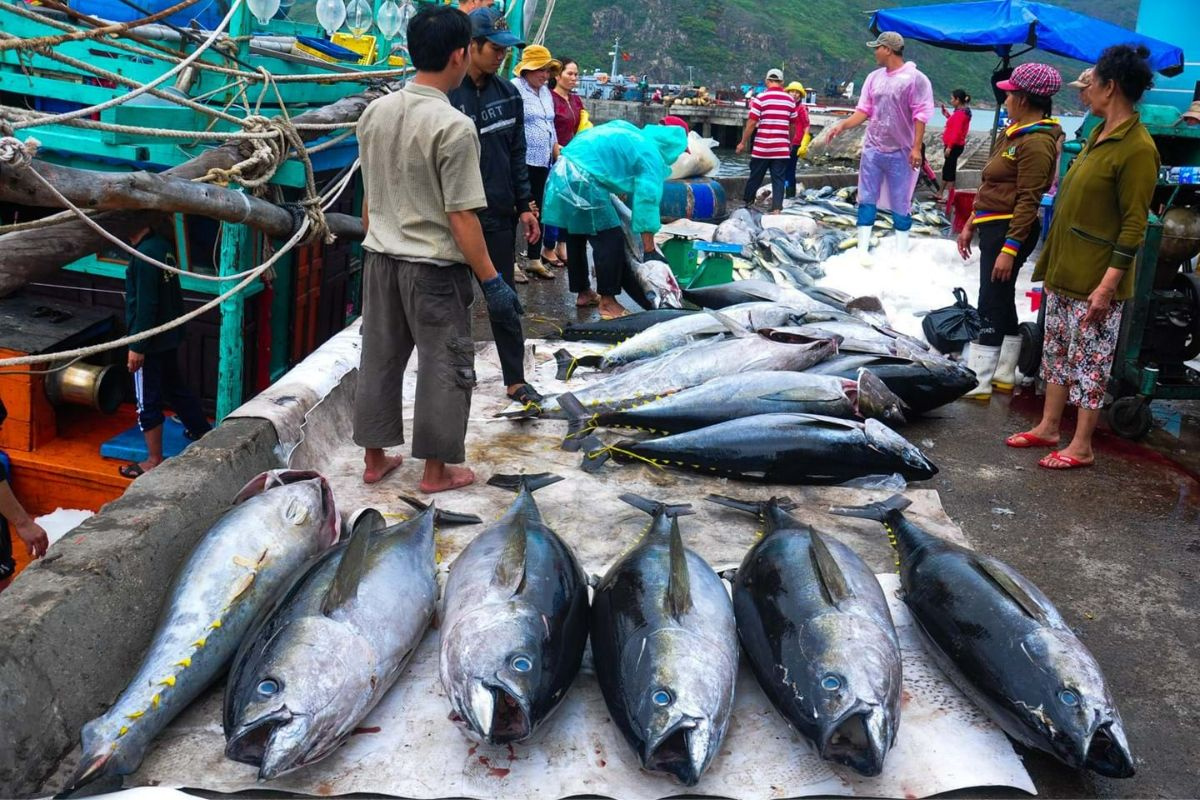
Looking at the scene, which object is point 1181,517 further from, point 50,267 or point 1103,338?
point 50,267

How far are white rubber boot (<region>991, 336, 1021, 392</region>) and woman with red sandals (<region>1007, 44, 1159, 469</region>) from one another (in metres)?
1.07

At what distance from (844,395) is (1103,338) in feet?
4.76

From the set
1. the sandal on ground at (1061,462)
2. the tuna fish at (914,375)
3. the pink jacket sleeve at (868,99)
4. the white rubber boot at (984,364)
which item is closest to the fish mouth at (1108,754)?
the sandal on ground at (1061,462)

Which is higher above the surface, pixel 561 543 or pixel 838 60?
pixel 838 60

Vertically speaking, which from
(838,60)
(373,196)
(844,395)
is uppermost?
(838,60)

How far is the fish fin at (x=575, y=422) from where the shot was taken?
15.9 ft

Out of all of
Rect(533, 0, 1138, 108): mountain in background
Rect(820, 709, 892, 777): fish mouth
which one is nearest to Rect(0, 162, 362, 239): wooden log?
Rect(820, 709, 892, 777): fish mouth

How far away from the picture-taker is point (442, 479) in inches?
169

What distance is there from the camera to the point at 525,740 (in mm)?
2645

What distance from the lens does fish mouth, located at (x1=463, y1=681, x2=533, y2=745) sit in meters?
2.48

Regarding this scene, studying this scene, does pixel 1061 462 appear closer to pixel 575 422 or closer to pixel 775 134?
pixel 575 422

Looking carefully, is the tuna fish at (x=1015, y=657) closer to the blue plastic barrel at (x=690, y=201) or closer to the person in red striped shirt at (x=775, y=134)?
the blue plastic barrel at (x=690, y=201)

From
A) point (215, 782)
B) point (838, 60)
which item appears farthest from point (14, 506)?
point (838, 60)

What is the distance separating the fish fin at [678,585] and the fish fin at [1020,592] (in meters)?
1.01
